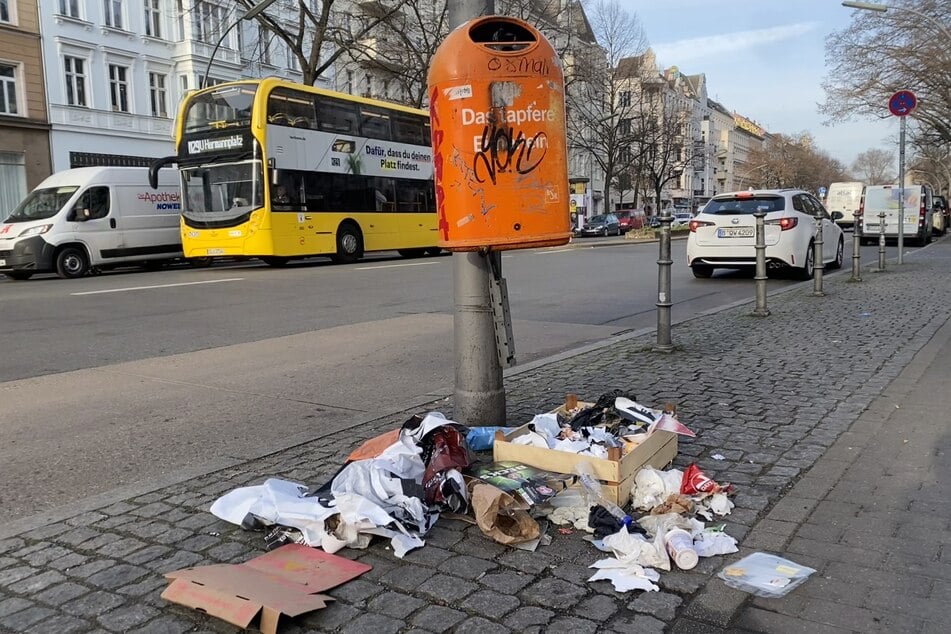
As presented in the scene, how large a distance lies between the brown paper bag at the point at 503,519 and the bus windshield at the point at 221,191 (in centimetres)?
1609

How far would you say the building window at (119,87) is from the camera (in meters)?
30.7

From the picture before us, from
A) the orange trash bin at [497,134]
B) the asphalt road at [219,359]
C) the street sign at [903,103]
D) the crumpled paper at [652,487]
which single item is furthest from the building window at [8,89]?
the crumpled paper at [652,487]

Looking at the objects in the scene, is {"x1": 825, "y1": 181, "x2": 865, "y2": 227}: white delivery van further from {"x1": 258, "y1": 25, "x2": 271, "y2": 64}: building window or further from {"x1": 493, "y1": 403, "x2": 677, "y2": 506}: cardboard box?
{"x1": 493, "y1": 403, "x2": 677, "y2": 506}: cardboard box

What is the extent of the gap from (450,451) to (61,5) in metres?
31.9

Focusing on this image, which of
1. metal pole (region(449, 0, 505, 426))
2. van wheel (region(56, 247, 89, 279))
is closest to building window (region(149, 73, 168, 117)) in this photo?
van wheel (region(56, 247, 89, 279))

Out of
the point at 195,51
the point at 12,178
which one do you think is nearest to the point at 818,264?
the point at 12,178

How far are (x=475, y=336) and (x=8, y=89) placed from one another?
29.2 metres

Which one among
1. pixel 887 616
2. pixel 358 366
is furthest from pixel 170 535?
pixel 358 366

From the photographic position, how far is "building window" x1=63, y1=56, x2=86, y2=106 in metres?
28.9

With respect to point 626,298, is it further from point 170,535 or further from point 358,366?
point 170,535

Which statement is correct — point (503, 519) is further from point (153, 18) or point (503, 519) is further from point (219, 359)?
point (153, 18)

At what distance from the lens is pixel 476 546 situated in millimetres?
3008

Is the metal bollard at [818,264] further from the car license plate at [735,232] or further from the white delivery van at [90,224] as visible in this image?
the white delivery van at [90,224]

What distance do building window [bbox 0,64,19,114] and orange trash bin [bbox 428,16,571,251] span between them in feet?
94.2
